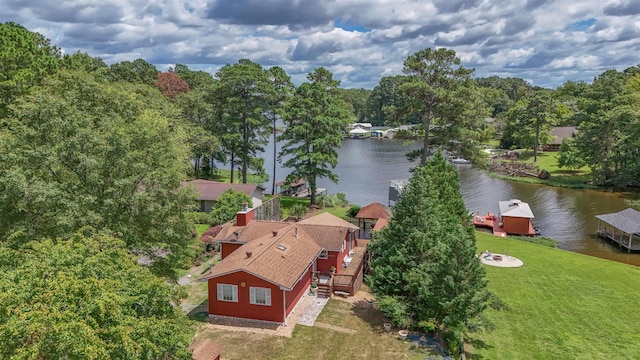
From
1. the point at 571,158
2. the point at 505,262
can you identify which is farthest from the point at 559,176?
the point at 505,262

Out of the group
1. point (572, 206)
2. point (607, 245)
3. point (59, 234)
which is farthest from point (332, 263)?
point (572, 206)

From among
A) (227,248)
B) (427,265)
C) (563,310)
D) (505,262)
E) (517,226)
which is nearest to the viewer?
(427,265)

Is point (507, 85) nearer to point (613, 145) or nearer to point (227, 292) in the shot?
point (613, 145)

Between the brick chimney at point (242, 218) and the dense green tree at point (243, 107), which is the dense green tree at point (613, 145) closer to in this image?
the dense green tree at point (243, 107)

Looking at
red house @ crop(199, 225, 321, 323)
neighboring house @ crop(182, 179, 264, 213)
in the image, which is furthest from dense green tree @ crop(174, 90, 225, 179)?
red house @ crop(199, 225, 321, 323)

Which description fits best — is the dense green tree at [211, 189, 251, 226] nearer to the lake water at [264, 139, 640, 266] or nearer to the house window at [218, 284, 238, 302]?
the house window at [218, 284, 238, 302]

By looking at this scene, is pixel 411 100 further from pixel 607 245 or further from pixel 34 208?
pixel 34 208
